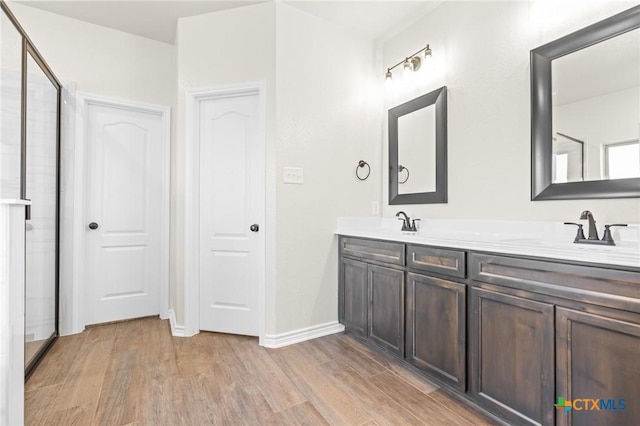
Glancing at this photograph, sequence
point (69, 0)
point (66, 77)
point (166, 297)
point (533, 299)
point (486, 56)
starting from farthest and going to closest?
1. point (166, 297)
2. point (66, 77)
3. point (69, 0)
4. point (486, 56)
5. point (533, 299)

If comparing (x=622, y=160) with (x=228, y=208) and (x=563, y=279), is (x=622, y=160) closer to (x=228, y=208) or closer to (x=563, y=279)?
(x=563, y=279)

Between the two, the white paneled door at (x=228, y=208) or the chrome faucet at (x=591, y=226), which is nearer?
the chrome faucet at (x=591, y=226)

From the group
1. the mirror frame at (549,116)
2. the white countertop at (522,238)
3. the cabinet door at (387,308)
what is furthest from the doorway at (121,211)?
the mirror frame at (549,116)

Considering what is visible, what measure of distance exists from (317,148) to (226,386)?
1881 mm

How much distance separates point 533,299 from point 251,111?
238 cm

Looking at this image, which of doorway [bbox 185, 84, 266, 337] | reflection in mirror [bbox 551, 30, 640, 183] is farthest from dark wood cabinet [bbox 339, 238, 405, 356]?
reflection in mirror [bbox 551, 30, 640, 183]

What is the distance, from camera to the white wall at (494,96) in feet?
5.69

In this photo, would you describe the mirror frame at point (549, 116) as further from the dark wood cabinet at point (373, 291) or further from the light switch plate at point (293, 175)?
the light switch plate at point (293, 175)

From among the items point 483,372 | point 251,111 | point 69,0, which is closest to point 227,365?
point 483,372

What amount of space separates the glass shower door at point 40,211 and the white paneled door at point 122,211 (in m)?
0.30

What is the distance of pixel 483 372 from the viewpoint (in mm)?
1594

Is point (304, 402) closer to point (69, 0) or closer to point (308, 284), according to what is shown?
point (308, 284)

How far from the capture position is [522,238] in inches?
71.6

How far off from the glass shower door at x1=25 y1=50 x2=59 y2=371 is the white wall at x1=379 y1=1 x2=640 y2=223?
2.89 metres
